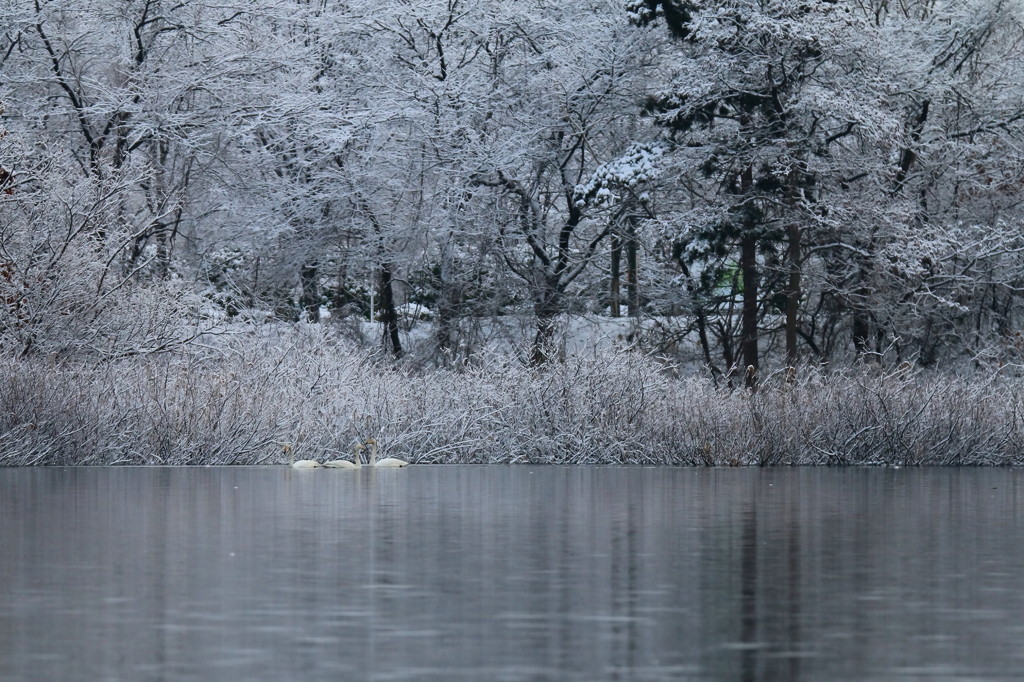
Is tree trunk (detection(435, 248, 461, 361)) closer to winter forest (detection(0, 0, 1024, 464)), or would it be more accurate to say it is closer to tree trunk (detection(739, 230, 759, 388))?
winter forest (detection(0, 0, 1024, 464))

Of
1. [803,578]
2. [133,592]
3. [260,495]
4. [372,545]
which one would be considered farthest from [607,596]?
[260,495]

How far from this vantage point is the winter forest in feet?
107

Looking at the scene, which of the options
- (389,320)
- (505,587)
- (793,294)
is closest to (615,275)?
(389,320)

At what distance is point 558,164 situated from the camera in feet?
119

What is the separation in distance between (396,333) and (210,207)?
4.85m

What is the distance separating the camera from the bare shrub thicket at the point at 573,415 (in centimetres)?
2206

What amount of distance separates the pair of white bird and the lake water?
463 cm

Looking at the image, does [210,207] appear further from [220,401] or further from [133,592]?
[133,592]

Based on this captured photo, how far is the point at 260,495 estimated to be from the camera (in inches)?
607

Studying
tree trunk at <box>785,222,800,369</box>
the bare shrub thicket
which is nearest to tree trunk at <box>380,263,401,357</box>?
tree trunk at <box>785,222,800,369</box>

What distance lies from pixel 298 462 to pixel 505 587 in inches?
478

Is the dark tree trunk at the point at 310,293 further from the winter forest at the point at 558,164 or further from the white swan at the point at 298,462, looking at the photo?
the white swan at the point at 298,462

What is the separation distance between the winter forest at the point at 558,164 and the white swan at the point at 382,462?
7.85 m

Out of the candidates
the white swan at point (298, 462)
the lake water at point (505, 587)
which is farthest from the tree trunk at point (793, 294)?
the lake water at point (505, 587)
